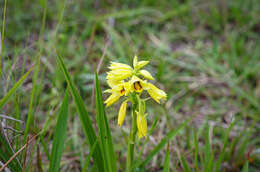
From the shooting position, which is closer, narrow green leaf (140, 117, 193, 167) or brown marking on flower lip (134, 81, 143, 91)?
brown marking on flower lip (134, 81, 143, 91)

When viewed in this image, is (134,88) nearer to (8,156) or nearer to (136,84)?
(136,84)

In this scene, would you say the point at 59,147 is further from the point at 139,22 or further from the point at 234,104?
the point at 139,22

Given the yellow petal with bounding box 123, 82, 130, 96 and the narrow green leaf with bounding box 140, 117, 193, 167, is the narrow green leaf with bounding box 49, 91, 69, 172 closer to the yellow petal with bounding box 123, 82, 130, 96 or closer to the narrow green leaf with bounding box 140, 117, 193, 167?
the yellow petal with bounding box 123, 82, 130, 96

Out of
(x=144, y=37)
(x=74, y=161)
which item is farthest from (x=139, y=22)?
(x=74, y=161)

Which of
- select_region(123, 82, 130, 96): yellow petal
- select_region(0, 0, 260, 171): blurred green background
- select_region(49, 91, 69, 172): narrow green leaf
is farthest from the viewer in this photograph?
select_region(0, 0, 260, 171): blurred green background

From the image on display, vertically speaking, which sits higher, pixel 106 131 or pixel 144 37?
pixel 144 37

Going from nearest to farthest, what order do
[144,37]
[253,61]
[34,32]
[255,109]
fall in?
[255,109], [253,61], [34,32], [144,37]

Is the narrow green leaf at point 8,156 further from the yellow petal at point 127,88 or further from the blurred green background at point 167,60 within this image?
the yellow petal at point 127,88

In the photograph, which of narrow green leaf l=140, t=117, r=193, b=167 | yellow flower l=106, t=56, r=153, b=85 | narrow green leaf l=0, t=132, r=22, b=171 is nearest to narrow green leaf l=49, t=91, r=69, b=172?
narrow green leaf l=0, t=132, r=22, b=171

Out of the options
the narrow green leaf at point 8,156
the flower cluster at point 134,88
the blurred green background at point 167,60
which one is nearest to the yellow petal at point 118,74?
the flower cluster at point 134,88

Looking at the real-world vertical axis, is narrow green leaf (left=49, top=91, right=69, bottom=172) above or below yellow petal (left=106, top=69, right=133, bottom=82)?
below
